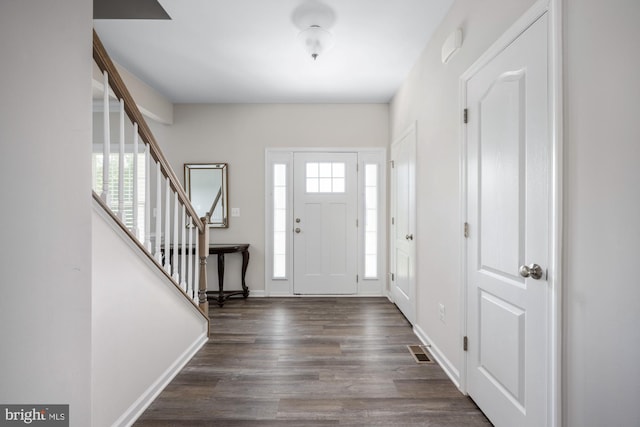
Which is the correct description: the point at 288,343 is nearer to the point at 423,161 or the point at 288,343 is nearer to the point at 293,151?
the point at 423,161

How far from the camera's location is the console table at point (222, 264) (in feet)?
12.3

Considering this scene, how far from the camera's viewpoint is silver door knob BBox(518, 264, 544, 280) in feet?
4.15

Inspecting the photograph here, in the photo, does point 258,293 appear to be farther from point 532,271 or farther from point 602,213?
Result: point 602,213

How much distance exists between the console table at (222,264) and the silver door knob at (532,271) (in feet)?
10.3

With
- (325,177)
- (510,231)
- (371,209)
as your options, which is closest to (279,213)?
(325,177)

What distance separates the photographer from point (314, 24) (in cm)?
232

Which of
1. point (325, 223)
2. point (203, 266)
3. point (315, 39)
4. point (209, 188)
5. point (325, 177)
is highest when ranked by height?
point (315, 39)

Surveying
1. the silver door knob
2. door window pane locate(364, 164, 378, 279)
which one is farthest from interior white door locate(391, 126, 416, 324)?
the silver door knob

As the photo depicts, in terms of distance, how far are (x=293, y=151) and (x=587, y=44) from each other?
3352mm

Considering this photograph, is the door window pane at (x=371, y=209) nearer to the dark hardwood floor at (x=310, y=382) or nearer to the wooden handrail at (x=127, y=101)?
the dark hardwood floor at (x=310, y=382)

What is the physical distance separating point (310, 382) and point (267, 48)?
8.77ft

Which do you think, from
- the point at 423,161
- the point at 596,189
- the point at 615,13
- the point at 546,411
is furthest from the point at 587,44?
the point at 423,161

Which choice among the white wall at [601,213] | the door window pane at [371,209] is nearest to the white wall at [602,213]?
the white wall at [601,213]

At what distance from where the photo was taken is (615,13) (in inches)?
37.6
